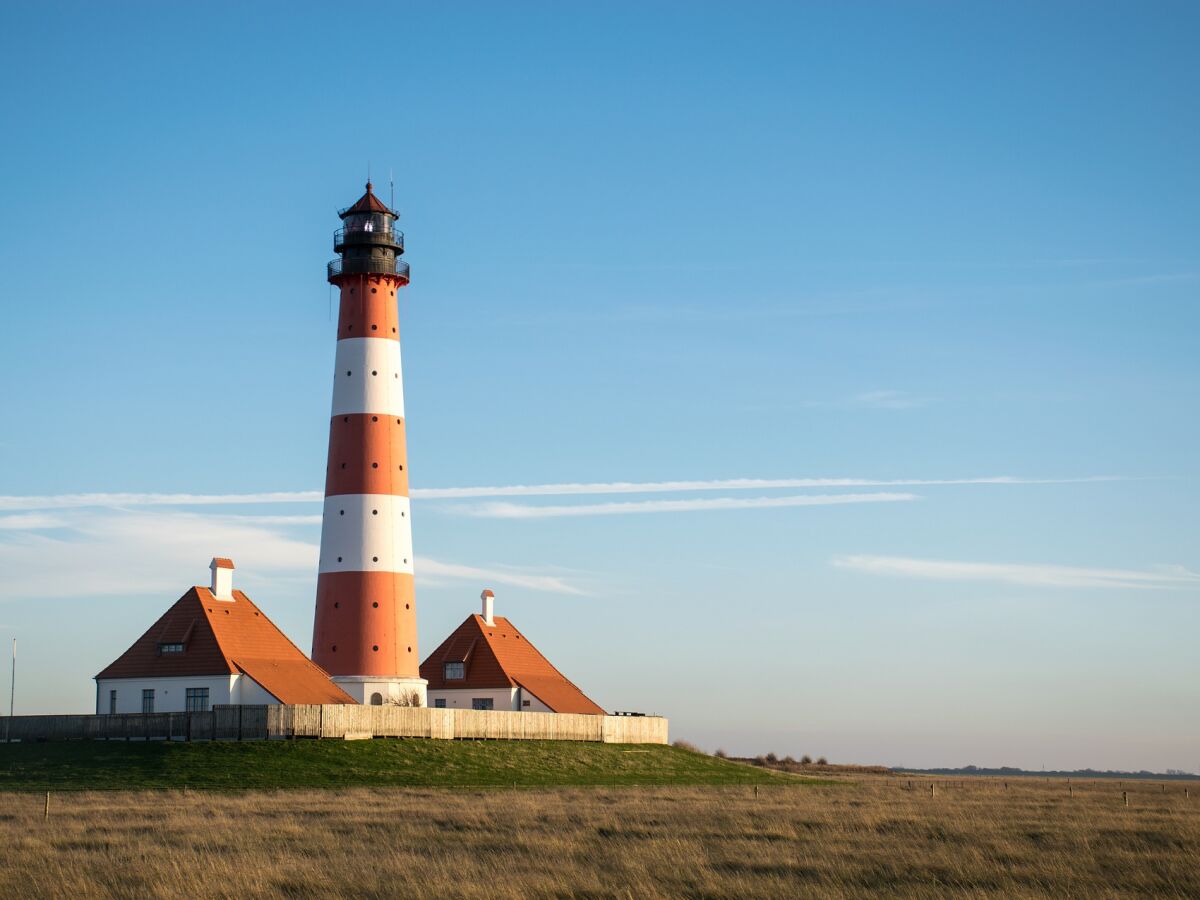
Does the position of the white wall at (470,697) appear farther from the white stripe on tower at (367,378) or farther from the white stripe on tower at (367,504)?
the white stripe on tower at (367,378)

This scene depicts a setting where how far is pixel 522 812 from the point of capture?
131ft

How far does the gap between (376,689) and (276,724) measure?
707 cm

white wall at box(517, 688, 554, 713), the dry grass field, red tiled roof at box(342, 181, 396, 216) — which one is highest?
red tiled roof at box(342, 181, 396, 216)

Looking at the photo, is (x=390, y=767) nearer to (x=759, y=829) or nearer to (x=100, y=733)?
(x=100, y=733)

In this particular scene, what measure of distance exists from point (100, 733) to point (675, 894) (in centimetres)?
4168

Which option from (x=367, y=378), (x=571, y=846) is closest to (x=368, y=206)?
(x=367, y=378)

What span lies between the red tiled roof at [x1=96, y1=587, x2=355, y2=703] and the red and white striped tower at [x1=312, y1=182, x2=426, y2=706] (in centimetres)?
139

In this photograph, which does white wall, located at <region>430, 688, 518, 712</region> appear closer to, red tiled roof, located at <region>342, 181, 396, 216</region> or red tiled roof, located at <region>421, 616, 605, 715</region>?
red tiled roof, located at <region>421, 616, 605, 715</region>

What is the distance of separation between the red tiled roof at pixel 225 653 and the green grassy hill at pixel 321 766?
5.26 m

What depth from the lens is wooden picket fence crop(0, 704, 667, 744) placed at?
58.0 meters

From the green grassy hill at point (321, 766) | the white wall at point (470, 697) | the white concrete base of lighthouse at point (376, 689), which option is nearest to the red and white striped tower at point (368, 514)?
the white concrete base of lighthouse at point (376, 689)

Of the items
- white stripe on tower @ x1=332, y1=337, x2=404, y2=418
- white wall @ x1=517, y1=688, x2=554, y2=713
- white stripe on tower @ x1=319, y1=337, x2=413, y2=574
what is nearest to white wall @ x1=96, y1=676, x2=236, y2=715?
white stripe on tower @ x1=319, y1=337, x2=413, y2=574

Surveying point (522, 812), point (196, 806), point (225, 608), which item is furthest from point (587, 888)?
point (225, 608)

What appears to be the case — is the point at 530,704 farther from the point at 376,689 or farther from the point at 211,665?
the point at 211,665
